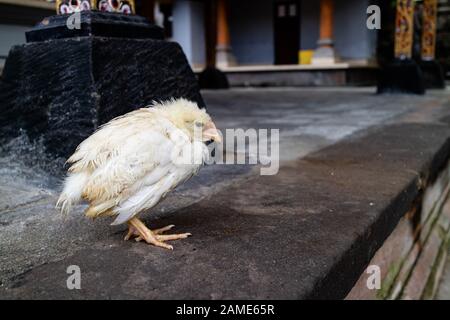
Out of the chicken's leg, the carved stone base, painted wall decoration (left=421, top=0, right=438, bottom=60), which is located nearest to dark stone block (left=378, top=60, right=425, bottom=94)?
painted wall decoration (left=421, top=0, right=438, bottom=60)

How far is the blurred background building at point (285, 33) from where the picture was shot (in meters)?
12.9

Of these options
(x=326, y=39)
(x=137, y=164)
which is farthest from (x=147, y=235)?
(x=326, y=39)

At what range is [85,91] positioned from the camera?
6.34 ft

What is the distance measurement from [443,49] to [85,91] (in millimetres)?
13566

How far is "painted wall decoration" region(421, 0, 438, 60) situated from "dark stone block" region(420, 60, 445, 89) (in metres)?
0.29

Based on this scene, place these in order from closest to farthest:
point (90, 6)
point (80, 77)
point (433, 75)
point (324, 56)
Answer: point (80, 77) → point (90, 6) → point (433, 75) → point (324, 56)

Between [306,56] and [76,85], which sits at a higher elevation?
[306,56]

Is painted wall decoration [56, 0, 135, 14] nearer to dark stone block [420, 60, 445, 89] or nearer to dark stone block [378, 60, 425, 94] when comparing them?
dark stone block [378, 60, 425, 94]

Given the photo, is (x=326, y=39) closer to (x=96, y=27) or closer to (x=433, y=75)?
(x=433, y=75)

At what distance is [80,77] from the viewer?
1.95m

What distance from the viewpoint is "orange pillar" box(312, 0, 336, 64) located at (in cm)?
1270

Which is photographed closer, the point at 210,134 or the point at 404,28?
the point at 210,134

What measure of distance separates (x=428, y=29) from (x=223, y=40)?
6754 millimetres
